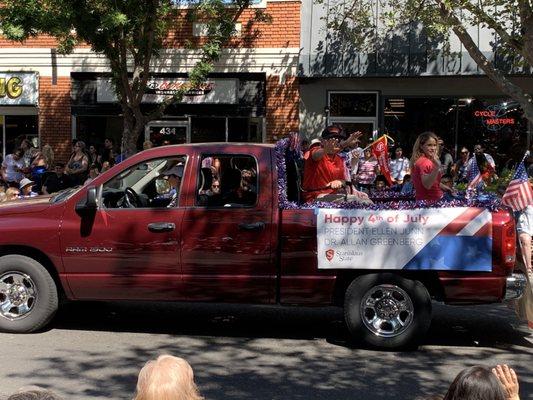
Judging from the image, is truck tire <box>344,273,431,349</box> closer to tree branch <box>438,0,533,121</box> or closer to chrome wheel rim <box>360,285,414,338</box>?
chrome wheel rim <box>360,285,414,338</box>

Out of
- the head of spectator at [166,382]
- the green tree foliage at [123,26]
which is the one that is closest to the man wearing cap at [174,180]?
the head of spectator at [166,382]

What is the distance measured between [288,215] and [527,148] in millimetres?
10881

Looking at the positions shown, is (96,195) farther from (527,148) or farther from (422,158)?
(527,148)

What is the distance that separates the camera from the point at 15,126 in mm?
18031

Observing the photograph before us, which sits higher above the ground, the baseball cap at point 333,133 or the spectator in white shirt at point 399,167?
the baseball cap at point 333,133

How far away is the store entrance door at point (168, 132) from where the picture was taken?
1700cm

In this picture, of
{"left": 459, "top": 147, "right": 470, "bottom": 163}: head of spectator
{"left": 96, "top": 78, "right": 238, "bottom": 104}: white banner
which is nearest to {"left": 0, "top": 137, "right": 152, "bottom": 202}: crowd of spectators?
{"left": 96, "top": 78, "right": 238, "bottom": 104}: white banner

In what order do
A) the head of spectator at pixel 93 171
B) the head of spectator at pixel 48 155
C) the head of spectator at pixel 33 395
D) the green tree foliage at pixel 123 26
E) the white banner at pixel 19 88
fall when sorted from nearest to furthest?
1. the head of spectator at pixel 33 395
2. the green tree foliage at pixel 123 26
3. the head of spectator at pixel 93 171
4. the head of spectator at pixel 48 155
5. the white banner at pixel 19 88

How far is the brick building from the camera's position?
1634 cm

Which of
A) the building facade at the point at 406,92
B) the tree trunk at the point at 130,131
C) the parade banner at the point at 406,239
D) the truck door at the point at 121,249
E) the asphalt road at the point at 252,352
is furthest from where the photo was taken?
the building facade at the point at 406,92

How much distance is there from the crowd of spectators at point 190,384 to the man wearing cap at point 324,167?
4.77m

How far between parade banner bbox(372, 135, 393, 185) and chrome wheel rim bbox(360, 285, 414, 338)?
7433mm

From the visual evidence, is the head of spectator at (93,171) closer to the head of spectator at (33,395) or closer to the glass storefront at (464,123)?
the glass storefront at (464,123)

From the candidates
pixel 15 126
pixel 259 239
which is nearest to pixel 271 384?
pixel 259 239
